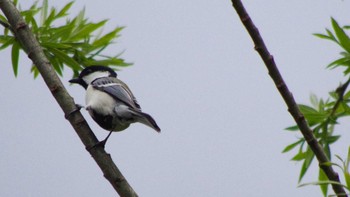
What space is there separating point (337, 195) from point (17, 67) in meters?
1.64

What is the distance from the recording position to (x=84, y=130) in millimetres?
1854

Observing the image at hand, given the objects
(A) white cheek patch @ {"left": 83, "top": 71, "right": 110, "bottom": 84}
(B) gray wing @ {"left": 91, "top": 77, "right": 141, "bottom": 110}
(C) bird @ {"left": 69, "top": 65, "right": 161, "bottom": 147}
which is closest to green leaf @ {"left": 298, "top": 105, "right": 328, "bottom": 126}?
(C) bird @ {"left": 69, "top": 65, "right": 161, "bottom": 147}

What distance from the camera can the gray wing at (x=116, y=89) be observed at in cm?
278

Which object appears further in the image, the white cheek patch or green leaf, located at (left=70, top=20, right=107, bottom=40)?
the white cheek patch

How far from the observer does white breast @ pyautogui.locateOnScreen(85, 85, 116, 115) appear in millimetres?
2744

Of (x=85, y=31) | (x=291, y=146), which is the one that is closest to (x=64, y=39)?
(x=85, y=31)

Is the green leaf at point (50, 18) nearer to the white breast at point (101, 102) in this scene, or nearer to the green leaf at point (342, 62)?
the white breast at point (101, 102)

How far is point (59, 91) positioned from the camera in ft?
6.04

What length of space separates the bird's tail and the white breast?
0.18 meters

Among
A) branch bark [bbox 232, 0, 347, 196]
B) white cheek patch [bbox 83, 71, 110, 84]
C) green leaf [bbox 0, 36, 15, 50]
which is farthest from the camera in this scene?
white cheek patch [bbox 83, 71, 110, 84]

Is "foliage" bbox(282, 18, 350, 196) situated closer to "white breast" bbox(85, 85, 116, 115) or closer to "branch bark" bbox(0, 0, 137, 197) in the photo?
"branch bark" bbox(0, 0, 137, 197)

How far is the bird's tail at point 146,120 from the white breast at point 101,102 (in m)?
0.18

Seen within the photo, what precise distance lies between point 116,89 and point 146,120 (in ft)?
1.40

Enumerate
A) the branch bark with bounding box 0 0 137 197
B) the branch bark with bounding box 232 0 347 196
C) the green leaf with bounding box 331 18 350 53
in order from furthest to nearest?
the branch bark with bounding box 0 0 137 197, the green leaf with bounding box 331 18 350 53, the branch bark with bounding box 232 0 347 196
